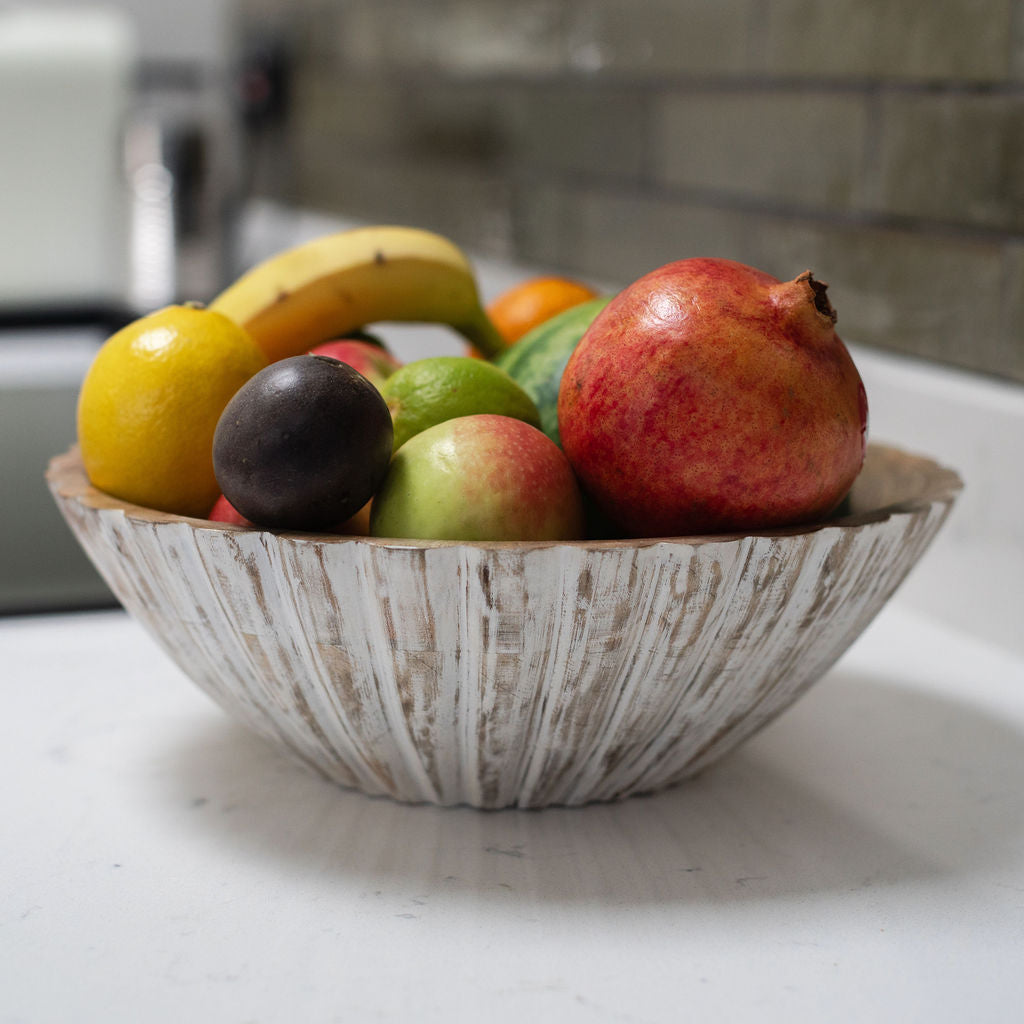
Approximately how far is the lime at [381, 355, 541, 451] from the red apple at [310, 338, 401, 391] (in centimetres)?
5

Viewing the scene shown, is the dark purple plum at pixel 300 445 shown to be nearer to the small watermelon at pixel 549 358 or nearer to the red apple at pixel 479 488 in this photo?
the red apple at pixel 479 488

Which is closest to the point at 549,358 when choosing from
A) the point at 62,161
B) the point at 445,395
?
the point at 445,395

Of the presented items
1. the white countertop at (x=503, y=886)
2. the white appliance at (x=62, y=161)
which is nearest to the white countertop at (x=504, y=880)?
the white countertop at (x=503, y=886)

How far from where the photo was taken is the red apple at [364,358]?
21.7 inches

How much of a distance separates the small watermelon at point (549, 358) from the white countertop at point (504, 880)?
18cm

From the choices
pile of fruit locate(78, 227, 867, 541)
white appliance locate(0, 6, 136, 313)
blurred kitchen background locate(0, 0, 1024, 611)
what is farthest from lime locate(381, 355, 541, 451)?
white appliance locate(0, 6, 136, 313)

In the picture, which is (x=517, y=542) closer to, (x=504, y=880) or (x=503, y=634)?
(x=503, y=634)

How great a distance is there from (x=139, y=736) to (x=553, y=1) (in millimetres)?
966

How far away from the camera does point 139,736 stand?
0.57m

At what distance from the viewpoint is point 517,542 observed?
389 mm

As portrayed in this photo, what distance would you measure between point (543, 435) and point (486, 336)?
247 mm

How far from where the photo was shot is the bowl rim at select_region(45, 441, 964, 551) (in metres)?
0.38

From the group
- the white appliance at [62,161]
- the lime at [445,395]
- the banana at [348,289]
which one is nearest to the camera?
the lime at [445,395]

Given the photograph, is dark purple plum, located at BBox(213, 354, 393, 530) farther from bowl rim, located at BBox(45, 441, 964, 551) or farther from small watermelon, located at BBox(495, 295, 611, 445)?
small watermelon, located at BBox(495, 295, 611, 445)
